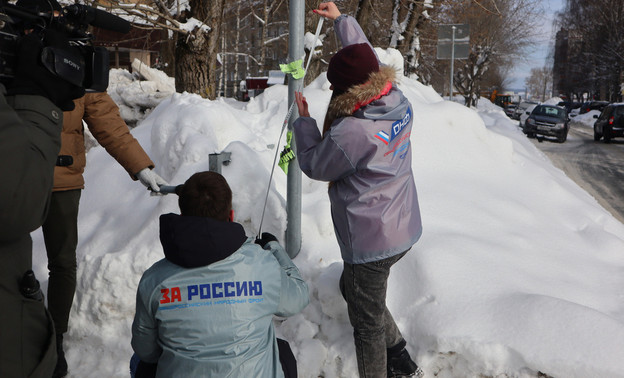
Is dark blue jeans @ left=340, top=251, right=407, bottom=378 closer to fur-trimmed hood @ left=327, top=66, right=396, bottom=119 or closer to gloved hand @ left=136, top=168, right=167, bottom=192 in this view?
fur-trimmed hood @ left=327, top=66, right=396, bottom=119

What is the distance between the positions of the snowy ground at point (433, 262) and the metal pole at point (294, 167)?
141 mm

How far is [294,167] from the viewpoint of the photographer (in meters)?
3.24

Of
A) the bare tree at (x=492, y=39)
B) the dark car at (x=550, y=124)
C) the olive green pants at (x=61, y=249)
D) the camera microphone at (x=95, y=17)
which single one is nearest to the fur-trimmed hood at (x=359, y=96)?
the camera microphone at (x=95, y=17)

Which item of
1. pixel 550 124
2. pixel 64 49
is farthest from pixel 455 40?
pixel 64 49

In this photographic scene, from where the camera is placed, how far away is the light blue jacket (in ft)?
5.74

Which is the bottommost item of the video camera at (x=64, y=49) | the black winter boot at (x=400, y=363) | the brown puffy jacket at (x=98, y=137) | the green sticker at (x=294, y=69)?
the black winter boot at (x=400, y=363)

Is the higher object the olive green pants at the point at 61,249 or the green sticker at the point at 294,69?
the green sticker at the point at 294,69

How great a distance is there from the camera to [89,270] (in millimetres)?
3395

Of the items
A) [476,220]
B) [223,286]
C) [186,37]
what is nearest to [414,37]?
[186,37]

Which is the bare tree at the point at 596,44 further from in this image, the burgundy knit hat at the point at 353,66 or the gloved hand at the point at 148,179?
the gloved hand at the point at 148,179

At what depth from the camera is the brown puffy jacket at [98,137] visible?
2707 mm

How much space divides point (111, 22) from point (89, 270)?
209 cm

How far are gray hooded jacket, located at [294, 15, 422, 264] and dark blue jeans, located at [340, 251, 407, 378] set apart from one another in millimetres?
73

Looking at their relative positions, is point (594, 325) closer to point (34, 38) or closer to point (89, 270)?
point (34, 38)
